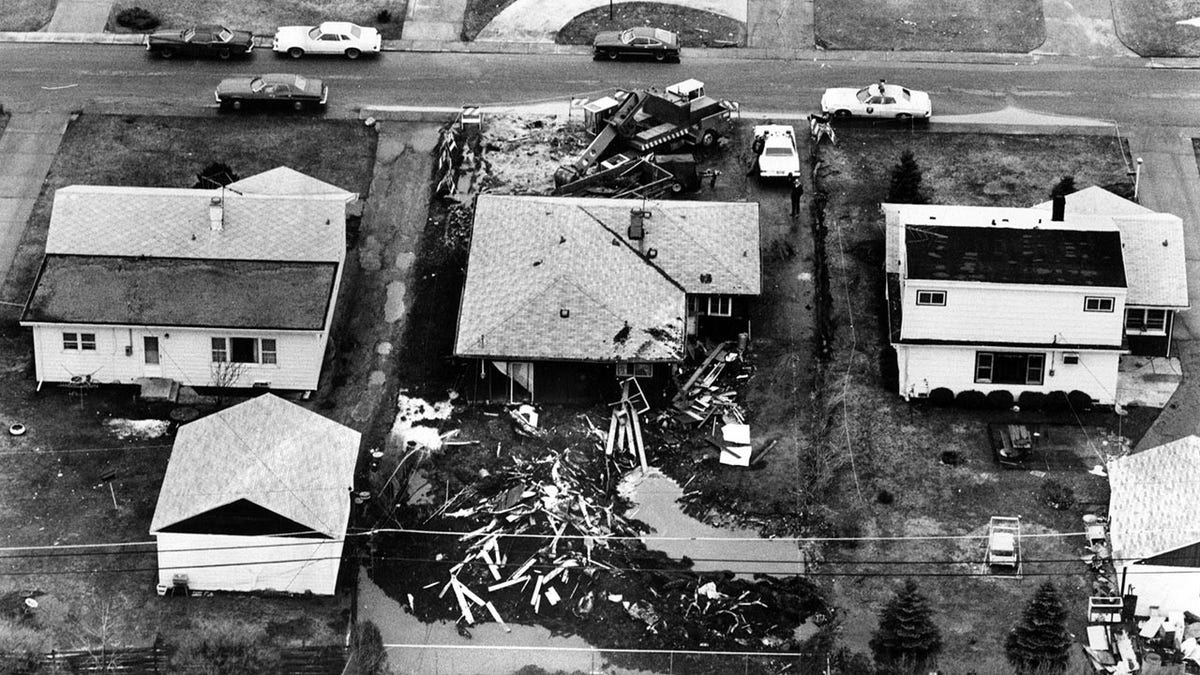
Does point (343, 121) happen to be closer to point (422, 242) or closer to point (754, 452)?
point (422, 242)

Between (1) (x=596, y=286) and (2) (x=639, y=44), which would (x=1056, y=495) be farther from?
(2) (x=639, y=44)

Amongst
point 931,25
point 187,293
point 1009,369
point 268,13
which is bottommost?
point 1009,369

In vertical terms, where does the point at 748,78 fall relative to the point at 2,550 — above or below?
above

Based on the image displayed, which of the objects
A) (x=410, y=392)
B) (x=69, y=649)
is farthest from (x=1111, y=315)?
(x=69, y=649)

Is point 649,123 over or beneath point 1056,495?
over

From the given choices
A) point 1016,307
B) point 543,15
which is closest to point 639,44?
point 543,15

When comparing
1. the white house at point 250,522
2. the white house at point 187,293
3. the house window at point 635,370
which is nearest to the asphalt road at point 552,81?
the white house at point 187,293
